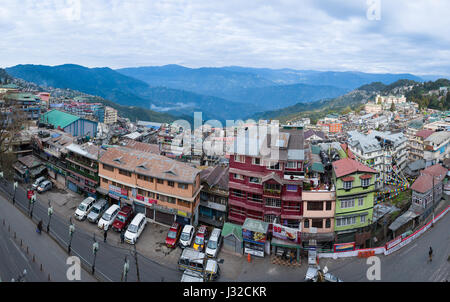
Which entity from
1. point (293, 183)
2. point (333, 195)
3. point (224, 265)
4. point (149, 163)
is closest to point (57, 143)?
point (149, 163)

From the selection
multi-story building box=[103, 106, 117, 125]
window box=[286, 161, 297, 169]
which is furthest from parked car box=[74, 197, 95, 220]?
multi-story building box=[103, 106, 117, 125]

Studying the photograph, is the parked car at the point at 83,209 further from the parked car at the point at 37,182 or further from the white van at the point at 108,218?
the parked car at the point at 37,182

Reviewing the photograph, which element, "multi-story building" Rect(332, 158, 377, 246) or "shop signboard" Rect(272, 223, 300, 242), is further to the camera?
"multi-story building" Rect(332, 158, 377, 246)

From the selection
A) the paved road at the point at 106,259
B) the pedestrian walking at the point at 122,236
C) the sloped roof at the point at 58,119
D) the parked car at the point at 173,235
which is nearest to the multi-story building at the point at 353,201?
the parked car at the point at 173,235

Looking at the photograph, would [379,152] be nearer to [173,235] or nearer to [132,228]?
[173,235]

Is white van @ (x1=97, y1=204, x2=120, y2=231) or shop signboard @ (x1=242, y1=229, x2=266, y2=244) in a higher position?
white van @ (x1=97, y1=204, x2=120, y2=231)

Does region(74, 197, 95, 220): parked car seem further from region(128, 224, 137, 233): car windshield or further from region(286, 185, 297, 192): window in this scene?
region(286, 185, 297, 192): window
